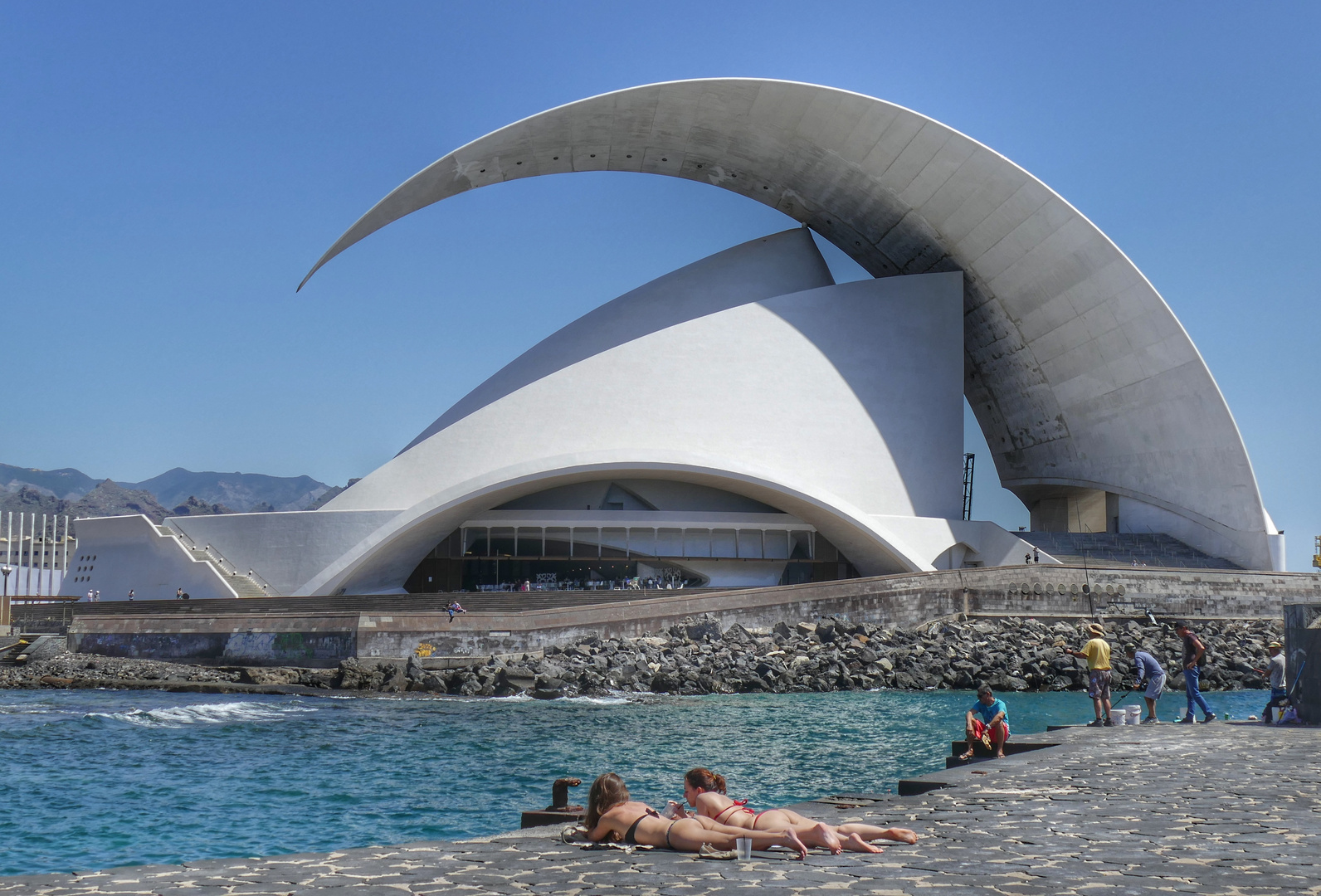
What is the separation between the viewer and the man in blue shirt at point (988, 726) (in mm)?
8914

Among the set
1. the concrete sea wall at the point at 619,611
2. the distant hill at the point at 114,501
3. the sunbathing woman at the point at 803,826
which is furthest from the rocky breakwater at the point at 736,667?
the distant hill at the point at 114,501

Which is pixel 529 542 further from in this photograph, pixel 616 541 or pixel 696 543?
pixel 696 543

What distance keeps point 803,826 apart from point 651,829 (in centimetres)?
72

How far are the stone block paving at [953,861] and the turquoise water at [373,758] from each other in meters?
2.76

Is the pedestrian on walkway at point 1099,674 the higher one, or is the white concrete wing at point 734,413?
the white concrete wing at point 734,413

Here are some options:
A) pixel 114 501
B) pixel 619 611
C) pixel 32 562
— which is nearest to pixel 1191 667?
pixel 619 611

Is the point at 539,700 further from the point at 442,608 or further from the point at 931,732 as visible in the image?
the point at 931,732

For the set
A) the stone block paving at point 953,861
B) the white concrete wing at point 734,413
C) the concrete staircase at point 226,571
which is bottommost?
the stone block paving at point 953,861

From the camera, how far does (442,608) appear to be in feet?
66.8

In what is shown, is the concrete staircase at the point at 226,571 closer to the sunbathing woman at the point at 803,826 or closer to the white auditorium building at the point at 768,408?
the white auditorium building at the point at 768,408

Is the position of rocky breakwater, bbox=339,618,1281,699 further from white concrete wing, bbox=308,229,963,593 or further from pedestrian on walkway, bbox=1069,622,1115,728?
pedestrian on walkway, bbox=1069,622,1115,728

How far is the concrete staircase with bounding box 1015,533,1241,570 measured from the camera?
26.2m

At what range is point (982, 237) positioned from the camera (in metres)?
28.0

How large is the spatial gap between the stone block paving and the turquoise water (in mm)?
2756
